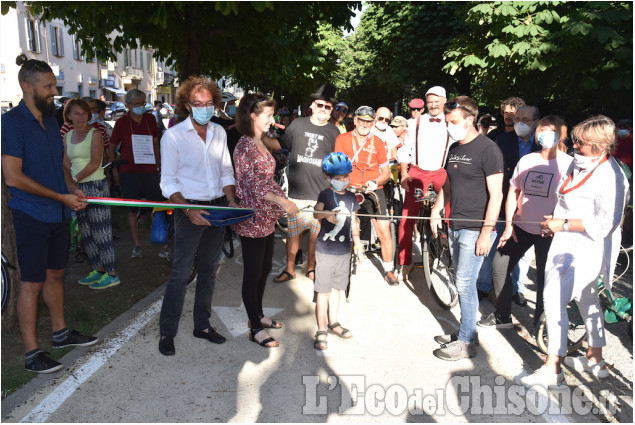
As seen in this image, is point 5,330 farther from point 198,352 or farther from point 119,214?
point 119,214

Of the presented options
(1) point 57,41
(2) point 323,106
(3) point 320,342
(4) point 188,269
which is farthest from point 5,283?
(1) point 57,41

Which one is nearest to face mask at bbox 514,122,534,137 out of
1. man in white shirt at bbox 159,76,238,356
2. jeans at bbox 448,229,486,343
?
jeans at bbox 448,229,486,343

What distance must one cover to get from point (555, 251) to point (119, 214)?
302 inches

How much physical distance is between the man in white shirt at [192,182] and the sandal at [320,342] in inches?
32.0

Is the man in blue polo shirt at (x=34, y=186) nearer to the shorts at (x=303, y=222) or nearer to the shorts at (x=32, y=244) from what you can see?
the shorts at (x=32, y=244)

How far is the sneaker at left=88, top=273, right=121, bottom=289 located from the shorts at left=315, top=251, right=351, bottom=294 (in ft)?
8.72

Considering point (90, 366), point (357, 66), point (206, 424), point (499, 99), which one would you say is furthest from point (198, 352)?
point (357, 66)

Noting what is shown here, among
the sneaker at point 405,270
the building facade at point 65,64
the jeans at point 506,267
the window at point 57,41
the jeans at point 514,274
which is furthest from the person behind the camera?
the window at point 57,41

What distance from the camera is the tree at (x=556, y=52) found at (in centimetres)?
953

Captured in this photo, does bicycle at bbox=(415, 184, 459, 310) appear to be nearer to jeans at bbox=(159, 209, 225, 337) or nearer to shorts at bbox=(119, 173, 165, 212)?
jeans at bbox=(159, 209, 225, 337)

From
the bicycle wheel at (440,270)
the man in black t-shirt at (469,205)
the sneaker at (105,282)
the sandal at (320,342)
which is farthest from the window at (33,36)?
the man in black t-shirt at (469,205)

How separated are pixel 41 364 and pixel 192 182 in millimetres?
1752

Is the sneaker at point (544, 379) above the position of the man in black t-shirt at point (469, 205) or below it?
below

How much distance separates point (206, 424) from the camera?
3379 millimetres
